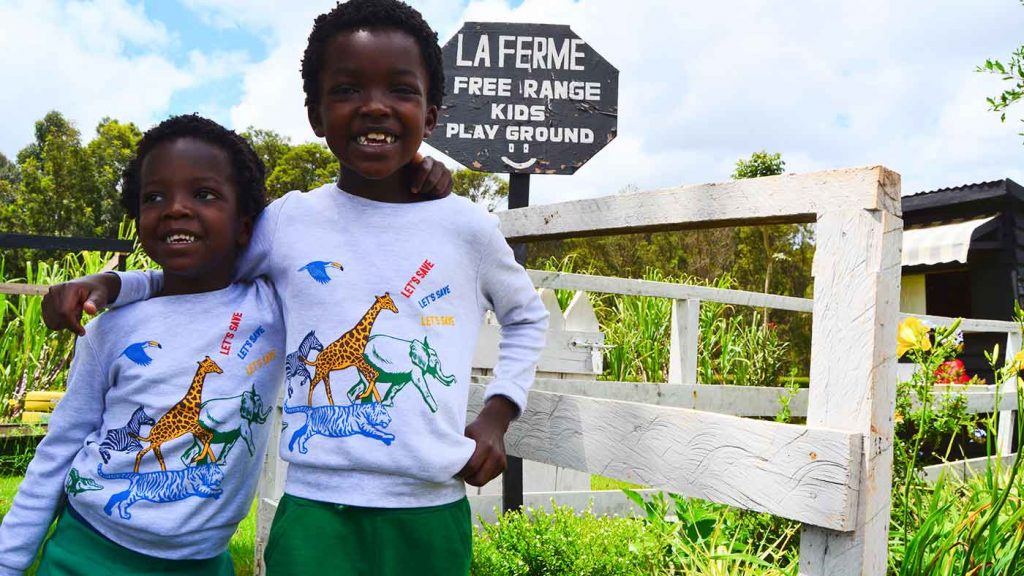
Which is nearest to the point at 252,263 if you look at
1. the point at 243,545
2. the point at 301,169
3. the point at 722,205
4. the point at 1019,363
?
the point at 722,205

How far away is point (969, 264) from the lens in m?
11.2

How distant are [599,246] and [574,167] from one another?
38.7 feet

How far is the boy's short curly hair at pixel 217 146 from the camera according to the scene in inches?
69.7

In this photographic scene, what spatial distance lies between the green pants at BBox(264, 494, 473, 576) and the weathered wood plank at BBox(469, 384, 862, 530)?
1.37 ft

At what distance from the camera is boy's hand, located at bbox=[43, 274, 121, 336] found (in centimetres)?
161

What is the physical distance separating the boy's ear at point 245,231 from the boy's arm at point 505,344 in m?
0.51

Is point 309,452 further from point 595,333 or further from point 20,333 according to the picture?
point 20,333

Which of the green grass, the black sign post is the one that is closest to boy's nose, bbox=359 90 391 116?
the green grass

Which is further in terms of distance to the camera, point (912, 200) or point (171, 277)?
point (912, 200)

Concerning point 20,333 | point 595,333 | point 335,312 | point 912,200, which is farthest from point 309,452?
point 912,200

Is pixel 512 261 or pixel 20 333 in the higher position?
pixel 512 261

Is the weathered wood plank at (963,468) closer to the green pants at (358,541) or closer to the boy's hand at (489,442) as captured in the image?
the boy's hand at (489,442)

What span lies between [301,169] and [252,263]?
2640 cm

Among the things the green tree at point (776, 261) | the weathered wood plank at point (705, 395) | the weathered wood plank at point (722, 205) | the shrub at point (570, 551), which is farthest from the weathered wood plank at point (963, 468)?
the green tree at point (776, 261)
